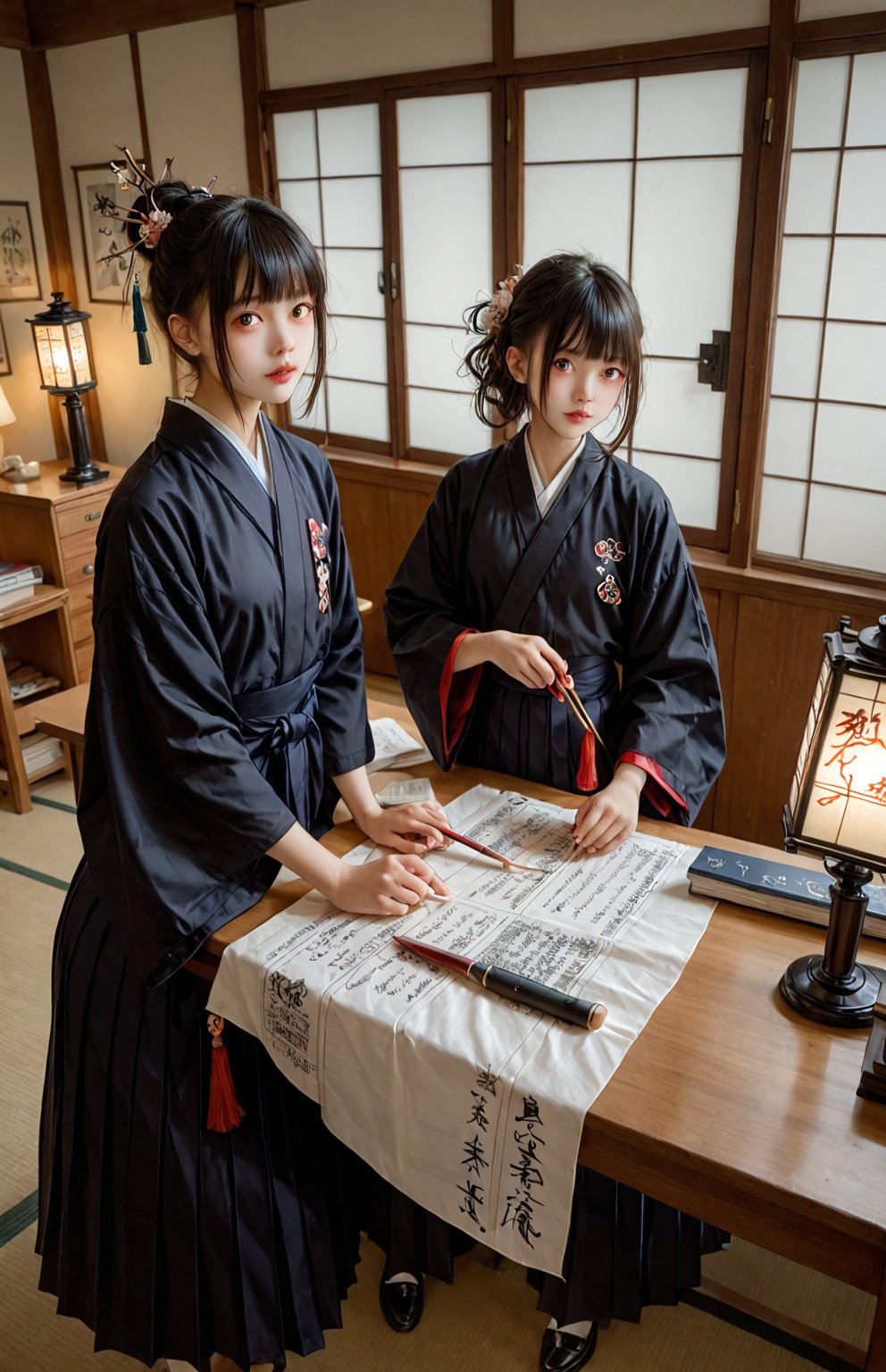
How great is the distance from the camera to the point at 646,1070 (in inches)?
43.8

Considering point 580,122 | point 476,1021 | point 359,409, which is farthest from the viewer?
point 359,409

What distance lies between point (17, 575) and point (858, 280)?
289cm

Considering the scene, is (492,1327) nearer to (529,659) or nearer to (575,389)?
(529,659)

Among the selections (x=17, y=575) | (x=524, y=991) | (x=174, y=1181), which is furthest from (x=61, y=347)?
(x=524, y=991)

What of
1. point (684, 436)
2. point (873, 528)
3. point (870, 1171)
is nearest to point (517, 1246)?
point (870, 1171)

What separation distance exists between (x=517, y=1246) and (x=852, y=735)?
26.9 inches

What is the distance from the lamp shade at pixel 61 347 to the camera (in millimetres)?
4098

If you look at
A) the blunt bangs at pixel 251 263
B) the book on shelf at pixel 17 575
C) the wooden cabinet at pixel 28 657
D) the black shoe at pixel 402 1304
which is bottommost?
the black shoe at pixel 402 1304

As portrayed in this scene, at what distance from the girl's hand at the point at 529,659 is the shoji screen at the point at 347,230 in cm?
279

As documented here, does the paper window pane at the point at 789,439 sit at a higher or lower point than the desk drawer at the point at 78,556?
higher

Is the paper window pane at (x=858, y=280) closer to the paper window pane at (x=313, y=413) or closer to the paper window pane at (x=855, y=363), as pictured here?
the paper window pane at (x=855, y=363)

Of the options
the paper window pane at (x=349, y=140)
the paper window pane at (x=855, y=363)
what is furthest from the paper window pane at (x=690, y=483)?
the paper window pane at (x=349, y=140)

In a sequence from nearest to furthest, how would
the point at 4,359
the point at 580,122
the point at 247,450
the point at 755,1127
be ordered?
the point at 755,1127 < the point at 247,450 < the point at 580,122 < the point at 4,359

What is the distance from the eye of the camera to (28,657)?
409cm
